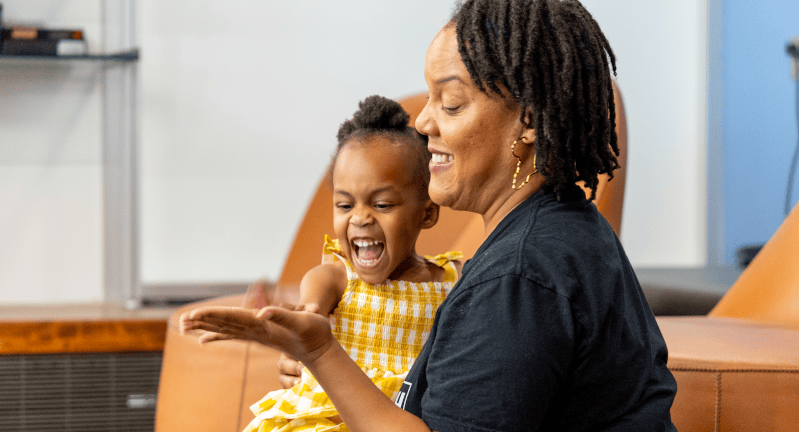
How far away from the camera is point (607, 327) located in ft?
2.15

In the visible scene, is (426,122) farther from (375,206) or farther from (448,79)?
(375,206)

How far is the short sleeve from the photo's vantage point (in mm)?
606

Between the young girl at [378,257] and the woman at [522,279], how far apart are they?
0.26 metres

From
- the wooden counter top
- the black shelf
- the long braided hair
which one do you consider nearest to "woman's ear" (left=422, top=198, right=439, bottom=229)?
the long braided hair

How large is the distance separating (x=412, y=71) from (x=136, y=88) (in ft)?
3.26

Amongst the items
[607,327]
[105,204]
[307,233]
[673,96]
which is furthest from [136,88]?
[607,327]

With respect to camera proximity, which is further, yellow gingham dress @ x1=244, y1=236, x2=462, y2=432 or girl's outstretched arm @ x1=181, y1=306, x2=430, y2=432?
yellow gingham dress @ x1=244, y1=236, x2=462, y2=432

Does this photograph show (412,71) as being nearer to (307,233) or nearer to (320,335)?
(307,233)

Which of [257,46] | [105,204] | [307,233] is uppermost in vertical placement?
[257,46]

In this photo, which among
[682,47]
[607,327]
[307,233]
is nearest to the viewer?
[607,327]

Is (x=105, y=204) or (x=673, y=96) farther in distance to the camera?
(x=673, y=96)

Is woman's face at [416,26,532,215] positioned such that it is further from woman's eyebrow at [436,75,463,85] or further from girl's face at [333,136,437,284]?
girl's face at [333,136,437,284]

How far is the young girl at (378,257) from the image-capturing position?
1039 mm

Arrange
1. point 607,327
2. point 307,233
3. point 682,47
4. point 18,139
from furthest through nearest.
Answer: point 682,47, point 18,139, point 307,233, point 607,327
